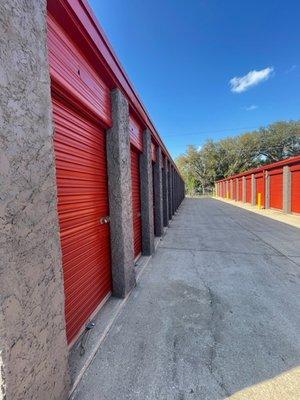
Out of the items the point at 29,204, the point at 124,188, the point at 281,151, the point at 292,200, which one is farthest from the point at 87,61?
the point at 281,151

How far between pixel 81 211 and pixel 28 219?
1.33 m

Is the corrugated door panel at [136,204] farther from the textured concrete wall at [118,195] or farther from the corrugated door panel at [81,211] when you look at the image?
the corrugated door panel at [81,211]

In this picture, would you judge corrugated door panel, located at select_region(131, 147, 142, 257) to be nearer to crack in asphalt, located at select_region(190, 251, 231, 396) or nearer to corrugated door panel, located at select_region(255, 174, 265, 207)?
crack in asphalt, located at select_region(190, 251, 231, 396)

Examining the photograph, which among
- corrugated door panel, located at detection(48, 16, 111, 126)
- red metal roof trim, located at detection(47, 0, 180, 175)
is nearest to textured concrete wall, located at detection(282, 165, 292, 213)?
red metal roof trim, located at detection(47, 0, 180, 175)

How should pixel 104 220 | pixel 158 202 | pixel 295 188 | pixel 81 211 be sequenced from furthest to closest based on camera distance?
1. pixel 295 188
2. pixel 158 202
3. pixel 104 220
4. pixel 81 211

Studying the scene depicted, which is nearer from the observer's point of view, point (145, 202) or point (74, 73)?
point (74, 73)

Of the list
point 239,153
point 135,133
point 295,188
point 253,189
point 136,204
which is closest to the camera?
point 135,133

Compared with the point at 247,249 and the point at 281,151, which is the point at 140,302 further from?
the point at 281,151

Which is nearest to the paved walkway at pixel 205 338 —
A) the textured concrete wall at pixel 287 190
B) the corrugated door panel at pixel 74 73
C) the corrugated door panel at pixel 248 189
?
the corrugated door panel at pixel 74 73

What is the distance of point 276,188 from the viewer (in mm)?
16672

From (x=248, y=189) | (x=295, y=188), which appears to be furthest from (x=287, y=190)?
(x=248, y=189)

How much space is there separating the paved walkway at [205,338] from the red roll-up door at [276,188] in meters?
12.4

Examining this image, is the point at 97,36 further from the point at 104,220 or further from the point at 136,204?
the point at 136,204

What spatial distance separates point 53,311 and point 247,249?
5.84 metres
